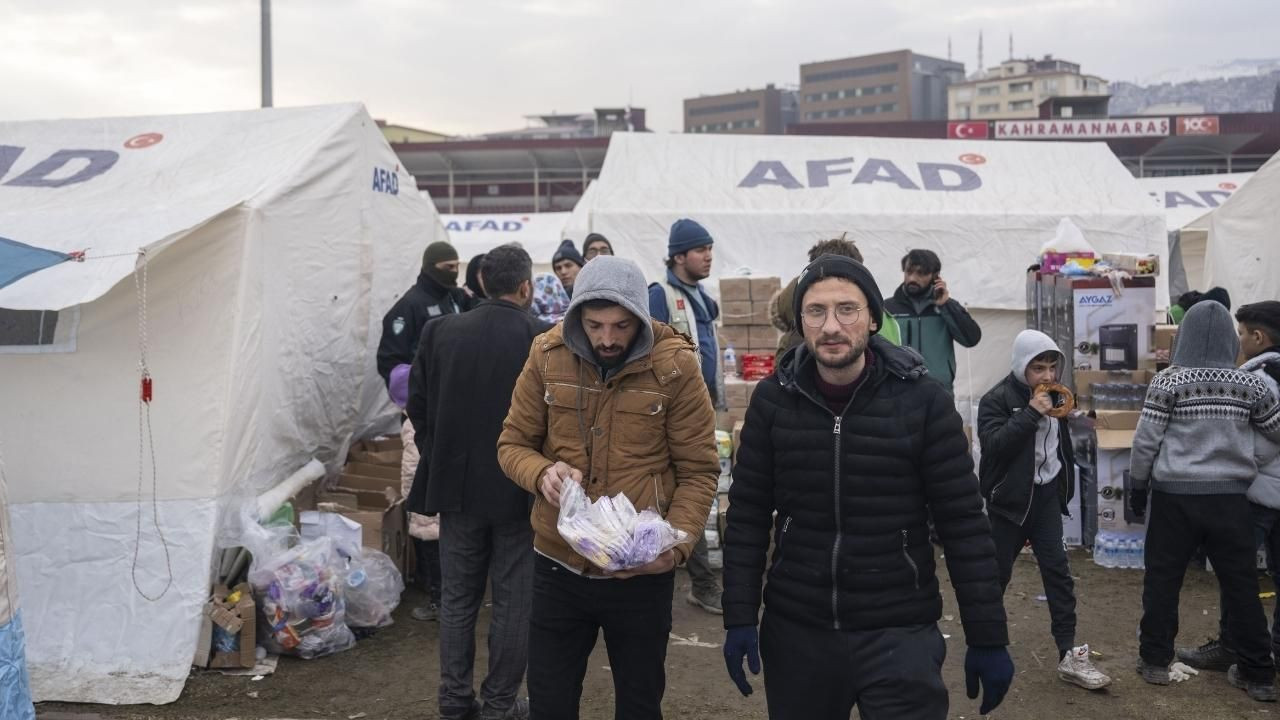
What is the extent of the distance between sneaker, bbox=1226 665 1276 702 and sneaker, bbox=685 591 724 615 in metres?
2.61

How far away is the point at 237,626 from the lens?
5105mm

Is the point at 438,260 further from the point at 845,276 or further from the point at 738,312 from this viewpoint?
the point at 845,276

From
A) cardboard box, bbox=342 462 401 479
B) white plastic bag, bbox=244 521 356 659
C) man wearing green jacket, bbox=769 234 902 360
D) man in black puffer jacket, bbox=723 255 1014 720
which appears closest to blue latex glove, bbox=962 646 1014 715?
man in black puffer jacket, bbox=723 255 1014 720

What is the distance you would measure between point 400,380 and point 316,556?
4.73 ft

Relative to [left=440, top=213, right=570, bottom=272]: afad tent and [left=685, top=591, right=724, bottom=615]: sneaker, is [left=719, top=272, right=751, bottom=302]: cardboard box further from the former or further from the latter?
[left=440, top=213, right=570, bottom=272]: afad tent

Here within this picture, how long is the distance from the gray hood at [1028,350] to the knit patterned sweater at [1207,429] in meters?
0.52

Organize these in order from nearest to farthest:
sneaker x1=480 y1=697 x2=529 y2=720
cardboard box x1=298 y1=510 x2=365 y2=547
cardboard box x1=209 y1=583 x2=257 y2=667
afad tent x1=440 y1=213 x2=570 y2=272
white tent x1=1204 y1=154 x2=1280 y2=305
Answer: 1. sneaker x1=480 y1=697 x2=529 y2=720
2. cardboard box x1=209 y1=583 x2=257 y2=667
3. cardboard box x1=298 y1=510 x2=365 y2=547
4. white tent x1=1204 y1=154 x2=1280 y2=305
5. afad tent x1=440 y1=213 x2=570 y2=272

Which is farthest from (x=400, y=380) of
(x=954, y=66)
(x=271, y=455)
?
(x=954, y=66)

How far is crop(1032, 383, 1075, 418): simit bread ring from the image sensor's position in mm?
4699

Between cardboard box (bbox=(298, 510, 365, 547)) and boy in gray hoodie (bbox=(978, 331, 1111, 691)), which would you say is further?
cardboard box (bbox=(298, 510, 365, 547))

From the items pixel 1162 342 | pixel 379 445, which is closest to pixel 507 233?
pixel 379 445

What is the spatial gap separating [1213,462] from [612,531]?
10.5ft

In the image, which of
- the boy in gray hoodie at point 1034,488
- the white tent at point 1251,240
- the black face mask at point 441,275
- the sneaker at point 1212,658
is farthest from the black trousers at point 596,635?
the white tent at point 1251,240

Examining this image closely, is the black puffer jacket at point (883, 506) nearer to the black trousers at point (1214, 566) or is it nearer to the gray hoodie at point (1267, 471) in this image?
the black trousers at point (1214, 566)
